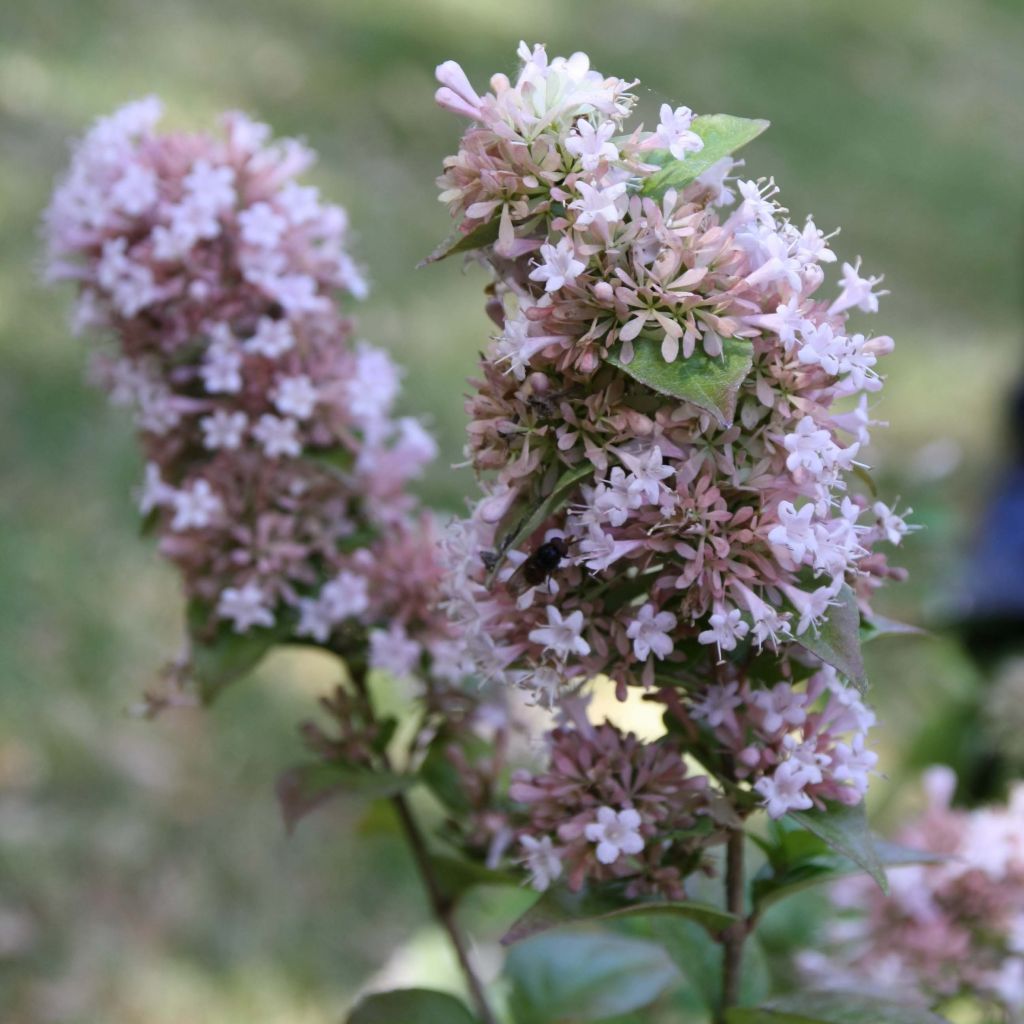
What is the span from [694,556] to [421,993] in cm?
70

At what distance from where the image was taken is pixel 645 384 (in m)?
1.12

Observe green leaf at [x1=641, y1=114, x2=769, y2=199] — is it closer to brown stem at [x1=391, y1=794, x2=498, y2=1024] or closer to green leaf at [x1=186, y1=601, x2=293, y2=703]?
green leaf at [x1=186, y1=601, x2=293, y2=703]

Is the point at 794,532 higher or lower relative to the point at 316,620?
lower

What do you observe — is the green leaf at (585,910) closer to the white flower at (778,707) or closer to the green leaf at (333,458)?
the white flower at (778,707)

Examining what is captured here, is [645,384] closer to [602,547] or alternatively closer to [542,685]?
[602,547]

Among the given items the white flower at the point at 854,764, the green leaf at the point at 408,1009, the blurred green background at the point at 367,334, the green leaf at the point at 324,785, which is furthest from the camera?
the blurred green background at the point at 367,334

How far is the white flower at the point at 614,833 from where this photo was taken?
4.19ft

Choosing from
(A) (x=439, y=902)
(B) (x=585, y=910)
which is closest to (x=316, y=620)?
(A) (x=439, y=902)

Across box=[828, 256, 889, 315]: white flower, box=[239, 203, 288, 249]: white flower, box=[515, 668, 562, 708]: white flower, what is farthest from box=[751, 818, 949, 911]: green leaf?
box=[239, 203, 288, 249]: white flower

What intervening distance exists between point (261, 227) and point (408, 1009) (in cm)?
88

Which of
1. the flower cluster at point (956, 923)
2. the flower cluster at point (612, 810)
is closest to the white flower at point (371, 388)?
the flower cluster at point (612, 810)

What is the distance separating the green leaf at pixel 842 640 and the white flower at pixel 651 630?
0.11m

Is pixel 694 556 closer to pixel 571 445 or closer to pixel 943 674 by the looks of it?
pixel 571 445

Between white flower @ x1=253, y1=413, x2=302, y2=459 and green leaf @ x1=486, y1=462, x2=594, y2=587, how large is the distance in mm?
484
